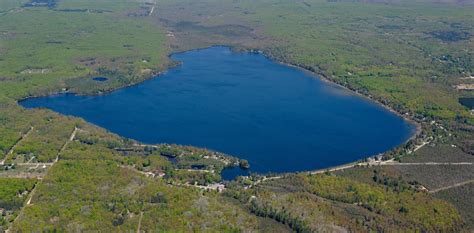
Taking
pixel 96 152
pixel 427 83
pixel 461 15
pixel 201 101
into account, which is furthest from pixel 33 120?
pixel 461 15

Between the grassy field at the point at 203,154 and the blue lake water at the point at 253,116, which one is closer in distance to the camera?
the grassy field at the point at 203,154

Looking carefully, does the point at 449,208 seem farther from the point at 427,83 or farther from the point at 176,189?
the point at 427,83

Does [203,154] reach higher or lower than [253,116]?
lower

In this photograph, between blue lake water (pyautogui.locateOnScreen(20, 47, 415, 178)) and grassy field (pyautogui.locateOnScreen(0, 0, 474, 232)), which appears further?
blue lake water (pyautogui.locateOnScreen(20, 47, 415, 178))
